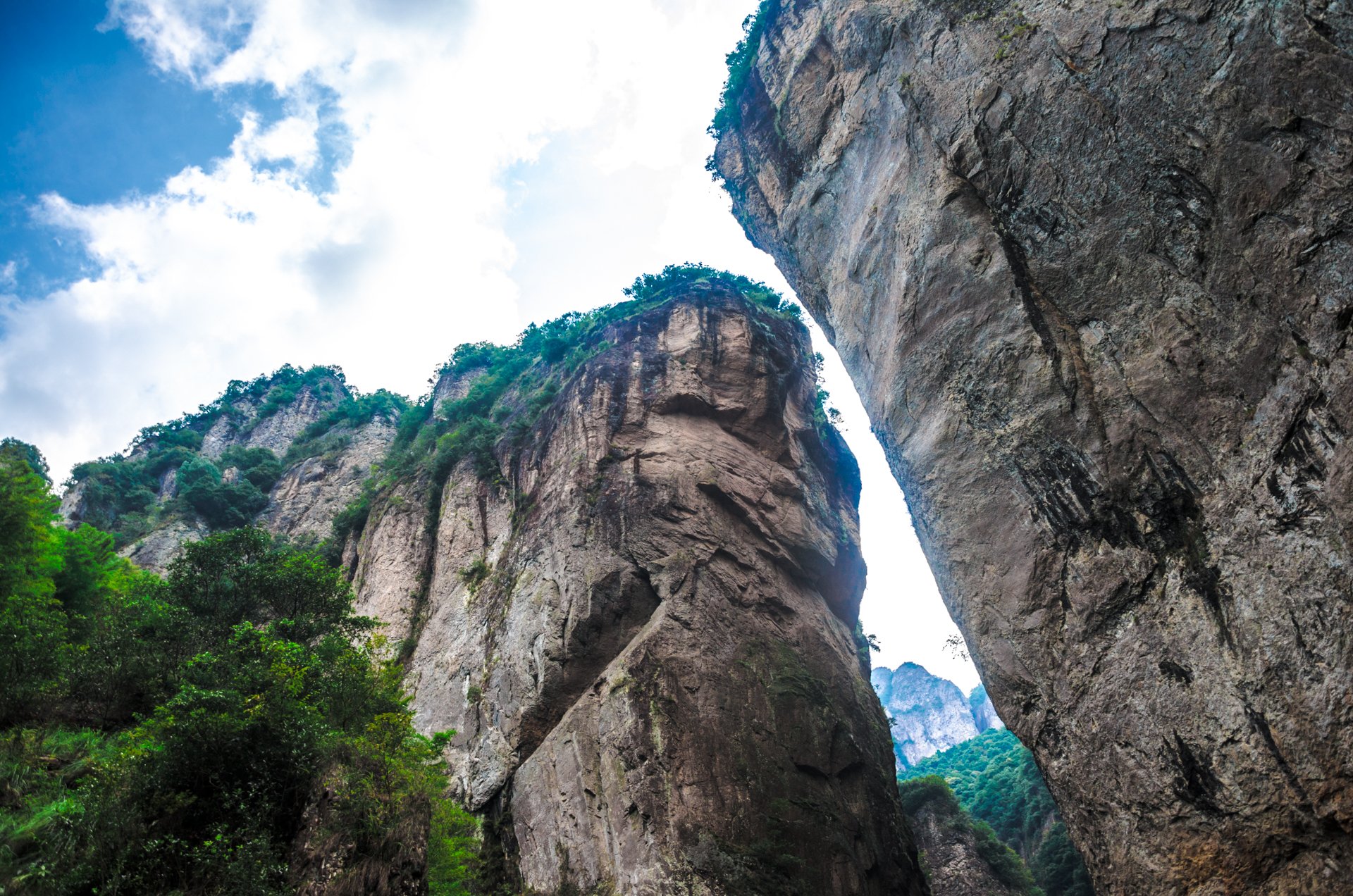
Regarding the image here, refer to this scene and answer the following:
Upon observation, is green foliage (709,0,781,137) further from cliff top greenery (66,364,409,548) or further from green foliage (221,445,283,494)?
green foliage (221,445,283,494)

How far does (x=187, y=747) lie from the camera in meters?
11.0

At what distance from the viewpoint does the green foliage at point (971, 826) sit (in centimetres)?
2494

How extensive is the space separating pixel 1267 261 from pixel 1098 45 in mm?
5497

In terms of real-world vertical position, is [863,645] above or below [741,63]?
below

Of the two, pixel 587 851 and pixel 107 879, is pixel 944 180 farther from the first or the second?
pixel 107 879

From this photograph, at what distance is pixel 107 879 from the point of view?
30.2 ft

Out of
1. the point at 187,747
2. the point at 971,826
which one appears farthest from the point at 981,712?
Result: the point at 187,747

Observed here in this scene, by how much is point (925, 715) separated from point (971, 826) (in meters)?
85.1

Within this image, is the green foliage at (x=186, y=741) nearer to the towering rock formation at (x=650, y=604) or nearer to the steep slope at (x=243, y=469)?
the towering rock formation at (x=650, y=604)

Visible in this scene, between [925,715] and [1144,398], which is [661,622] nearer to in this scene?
[1144,398]

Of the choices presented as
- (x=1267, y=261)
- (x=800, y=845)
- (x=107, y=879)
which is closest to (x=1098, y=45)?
(x=1267, y=261)

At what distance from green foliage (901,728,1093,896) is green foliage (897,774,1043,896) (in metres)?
0.87

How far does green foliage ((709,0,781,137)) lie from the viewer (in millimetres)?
23875

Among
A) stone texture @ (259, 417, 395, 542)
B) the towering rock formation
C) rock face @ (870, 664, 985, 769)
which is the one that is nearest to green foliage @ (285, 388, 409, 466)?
stone texture @ (259, 417, 395, 542)
